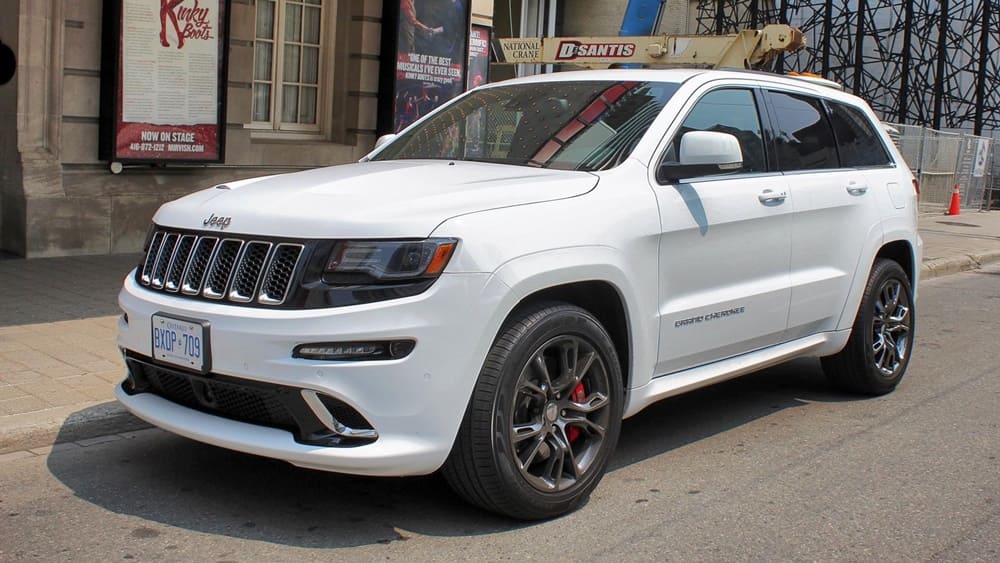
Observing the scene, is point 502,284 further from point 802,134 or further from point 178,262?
point 802,134

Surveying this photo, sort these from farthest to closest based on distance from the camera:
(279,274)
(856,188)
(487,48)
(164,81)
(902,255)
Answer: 1. (487,48)
2. (164,81)
3. (902,255)
4. (856,188)
5. (279,274)

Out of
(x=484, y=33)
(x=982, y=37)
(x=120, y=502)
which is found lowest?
(x=120, y=502)

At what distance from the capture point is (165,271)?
4492 mm

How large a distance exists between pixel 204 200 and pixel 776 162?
9.57 feet

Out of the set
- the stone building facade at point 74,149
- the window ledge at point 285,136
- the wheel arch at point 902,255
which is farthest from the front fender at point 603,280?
the window ledge at point 285,136

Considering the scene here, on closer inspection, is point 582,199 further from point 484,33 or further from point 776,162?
point 484,33

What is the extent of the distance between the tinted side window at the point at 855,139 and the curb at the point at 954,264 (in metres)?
6.64

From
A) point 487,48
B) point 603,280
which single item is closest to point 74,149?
point 487,48

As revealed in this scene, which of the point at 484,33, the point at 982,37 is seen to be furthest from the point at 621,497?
the point at 982,37

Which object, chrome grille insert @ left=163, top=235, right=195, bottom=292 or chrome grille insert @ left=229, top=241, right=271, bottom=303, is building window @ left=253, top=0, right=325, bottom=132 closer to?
chrome grille insert @ left=163, top=235, right=195, bottom=292

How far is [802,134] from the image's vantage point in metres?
6.10

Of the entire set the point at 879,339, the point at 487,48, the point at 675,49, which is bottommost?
the point at 879,339

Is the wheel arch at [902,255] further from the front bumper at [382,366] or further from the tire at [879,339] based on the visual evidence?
the front bumper at [382,366]

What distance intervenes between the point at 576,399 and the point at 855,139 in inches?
119
